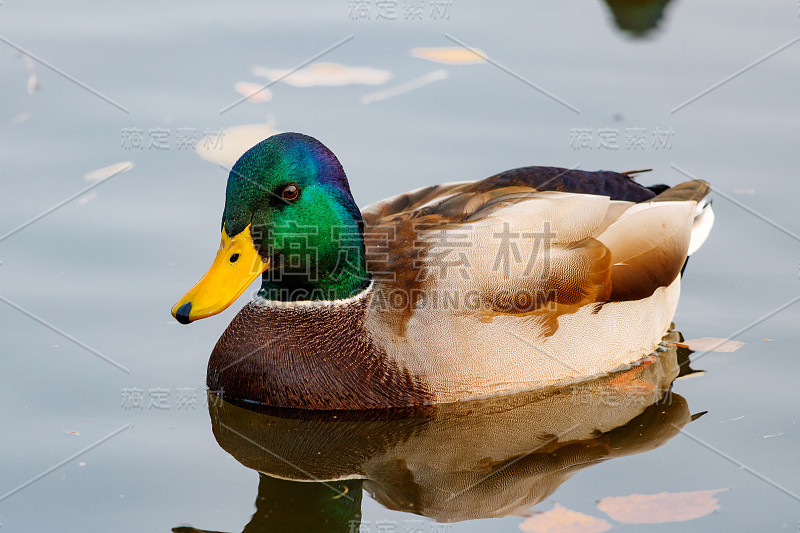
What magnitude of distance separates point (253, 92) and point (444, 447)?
4425mm

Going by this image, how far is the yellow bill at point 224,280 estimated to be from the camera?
6.00m

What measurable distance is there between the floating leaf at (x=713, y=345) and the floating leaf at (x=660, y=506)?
156cm

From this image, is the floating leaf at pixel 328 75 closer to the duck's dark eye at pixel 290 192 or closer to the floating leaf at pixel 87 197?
the floating leaf at pixel 87 197

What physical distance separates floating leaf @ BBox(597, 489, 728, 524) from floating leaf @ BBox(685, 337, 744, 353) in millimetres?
1557

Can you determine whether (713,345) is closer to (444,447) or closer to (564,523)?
(444,447)

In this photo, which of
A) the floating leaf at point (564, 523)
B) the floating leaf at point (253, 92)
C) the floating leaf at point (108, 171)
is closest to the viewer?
the floating leaf at point (564, 523)

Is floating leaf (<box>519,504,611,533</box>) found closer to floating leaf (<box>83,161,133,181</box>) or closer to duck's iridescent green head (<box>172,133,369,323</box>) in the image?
duck's iridescent green head (<box>172,133,369,323</box>)

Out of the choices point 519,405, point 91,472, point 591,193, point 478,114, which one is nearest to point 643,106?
point 478,114

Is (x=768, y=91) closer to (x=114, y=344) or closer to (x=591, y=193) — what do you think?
(x=591, y=193)

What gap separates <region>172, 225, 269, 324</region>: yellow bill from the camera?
19.7ft

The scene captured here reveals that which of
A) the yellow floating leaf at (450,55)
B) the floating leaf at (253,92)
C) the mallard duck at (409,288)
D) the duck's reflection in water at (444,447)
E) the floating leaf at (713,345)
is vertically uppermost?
the yellow floating leaf at (450,55)

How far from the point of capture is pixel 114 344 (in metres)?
7.01

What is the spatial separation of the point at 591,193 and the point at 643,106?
257cm

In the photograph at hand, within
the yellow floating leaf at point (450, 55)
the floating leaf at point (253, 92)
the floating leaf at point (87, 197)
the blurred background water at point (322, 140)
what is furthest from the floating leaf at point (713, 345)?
the floating leaf at point (87, 197)
